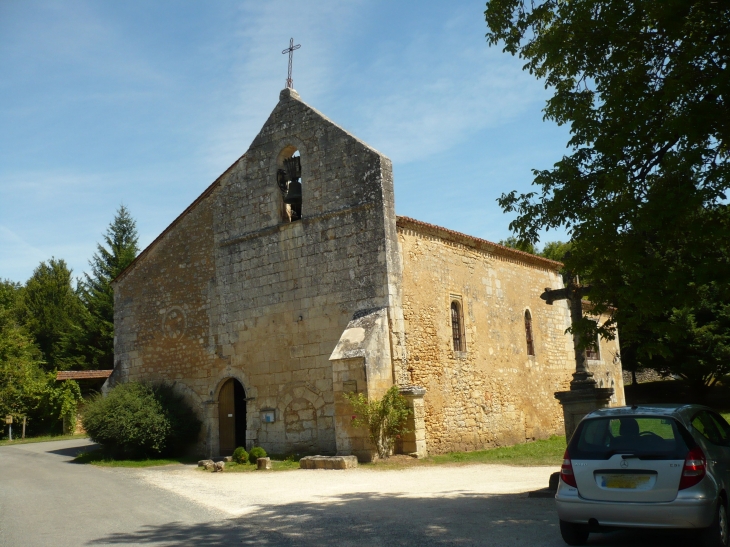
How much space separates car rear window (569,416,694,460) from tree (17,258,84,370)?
119 ft

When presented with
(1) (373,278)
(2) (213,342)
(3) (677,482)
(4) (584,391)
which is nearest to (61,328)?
(2) (213,342)

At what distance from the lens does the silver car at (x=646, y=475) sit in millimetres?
5539

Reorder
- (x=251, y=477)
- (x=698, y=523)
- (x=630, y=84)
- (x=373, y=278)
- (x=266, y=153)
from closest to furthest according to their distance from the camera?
(x=698, y=523) → (x=630, y=84) → (x=251, y=477) → (x=373, y=278) → (x=266, y=153)

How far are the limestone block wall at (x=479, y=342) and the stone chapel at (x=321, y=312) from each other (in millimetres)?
50

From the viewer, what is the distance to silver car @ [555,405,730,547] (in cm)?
554

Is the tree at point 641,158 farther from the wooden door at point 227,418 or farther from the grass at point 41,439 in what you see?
the grass at point 41,439

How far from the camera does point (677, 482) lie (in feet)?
18.2

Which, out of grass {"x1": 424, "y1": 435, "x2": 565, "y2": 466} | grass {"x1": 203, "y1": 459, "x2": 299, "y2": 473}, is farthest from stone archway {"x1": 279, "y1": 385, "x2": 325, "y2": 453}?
grass {"x1": 424, "y1": 435, "x2": 565, "y2": 466}

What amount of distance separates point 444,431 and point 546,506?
7.46 metres

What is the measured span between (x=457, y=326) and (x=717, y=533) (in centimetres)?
A: 1153

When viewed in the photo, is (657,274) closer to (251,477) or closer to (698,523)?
(698,523)

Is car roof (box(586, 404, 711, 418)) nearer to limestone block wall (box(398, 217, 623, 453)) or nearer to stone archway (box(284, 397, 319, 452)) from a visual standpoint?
limestone block wall (box(398, 217, 623, 453))

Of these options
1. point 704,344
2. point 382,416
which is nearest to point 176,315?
point 382,416

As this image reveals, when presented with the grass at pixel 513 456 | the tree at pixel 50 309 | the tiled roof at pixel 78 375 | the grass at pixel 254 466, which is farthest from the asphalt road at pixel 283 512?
the tree at pixel 50 309
